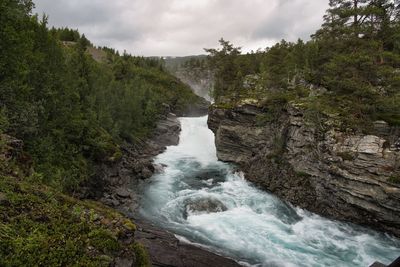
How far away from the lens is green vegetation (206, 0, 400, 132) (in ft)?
73.7

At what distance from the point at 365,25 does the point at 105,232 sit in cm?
2837

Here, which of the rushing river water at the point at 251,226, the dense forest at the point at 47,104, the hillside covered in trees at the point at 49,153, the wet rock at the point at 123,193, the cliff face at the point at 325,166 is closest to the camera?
the hillside covered in trees at the point at 49,153

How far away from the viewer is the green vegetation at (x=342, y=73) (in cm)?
2247

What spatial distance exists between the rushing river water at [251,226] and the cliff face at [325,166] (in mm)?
1245

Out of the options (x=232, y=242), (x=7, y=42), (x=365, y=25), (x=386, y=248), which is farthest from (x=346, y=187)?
(x=7, y=42)

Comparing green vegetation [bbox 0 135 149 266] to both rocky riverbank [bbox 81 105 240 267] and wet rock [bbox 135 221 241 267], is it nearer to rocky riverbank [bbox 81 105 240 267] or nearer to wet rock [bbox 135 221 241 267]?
wet rock [bbox 135 221 241 267]

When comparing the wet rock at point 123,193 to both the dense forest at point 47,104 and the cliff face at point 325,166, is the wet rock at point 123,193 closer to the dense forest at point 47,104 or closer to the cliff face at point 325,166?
the dense forest at point 47,104

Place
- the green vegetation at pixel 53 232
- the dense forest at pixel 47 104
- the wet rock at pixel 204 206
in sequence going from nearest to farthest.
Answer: the green vegetation at pixel 53 232, the dense forest at pixel 47 104, the wet rock at pixel 204 206

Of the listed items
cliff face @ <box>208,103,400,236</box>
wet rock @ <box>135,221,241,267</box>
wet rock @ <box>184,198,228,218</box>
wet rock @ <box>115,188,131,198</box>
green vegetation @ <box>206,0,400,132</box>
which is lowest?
wet rock @ <box>115,188,131,198</box>

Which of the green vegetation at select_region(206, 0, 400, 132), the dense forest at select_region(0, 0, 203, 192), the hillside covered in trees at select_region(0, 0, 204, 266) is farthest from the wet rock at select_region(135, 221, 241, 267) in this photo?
the green vegetation at select_region(206, 0, 400, 132)

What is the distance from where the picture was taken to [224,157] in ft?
129

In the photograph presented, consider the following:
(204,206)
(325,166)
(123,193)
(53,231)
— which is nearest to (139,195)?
(123,193)

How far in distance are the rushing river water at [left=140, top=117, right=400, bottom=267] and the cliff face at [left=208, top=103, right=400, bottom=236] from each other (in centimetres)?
124

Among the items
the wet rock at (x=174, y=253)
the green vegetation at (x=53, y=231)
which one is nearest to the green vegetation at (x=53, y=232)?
the green vegetation at (x=53, y=231)
